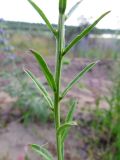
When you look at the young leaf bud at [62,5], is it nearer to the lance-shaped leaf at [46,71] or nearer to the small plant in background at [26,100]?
the lance-shaped leaf at [46,71]

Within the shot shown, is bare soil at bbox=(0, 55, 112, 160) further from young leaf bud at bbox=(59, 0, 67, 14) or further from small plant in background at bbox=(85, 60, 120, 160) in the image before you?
young leaf bud at bbox=(59, 0, 67, 14)

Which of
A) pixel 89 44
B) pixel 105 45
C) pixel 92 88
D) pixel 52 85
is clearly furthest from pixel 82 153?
pixel 105 45

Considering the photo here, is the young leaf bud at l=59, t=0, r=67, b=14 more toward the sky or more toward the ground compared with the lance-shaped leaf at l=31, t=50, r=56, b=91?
more toward the sky

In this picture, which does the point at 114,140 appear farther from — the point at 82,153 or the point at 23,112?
the point at 23,112

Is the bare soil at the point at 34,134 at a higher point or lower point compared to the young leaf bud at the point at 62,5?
lower

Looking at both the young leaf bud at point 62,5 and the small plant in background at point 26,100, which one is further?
the small plant in background at point 26,100

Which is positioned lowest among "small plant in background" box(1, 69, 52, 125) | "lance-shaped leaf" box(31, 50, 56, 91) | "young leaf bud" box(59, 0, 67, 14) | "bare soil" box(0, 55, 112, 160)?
"bare soil" box(0, 55, 112, 160)

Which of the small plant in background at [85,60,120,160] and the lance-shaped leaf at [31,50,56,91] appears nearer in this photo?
the lance-shaped leaf at [31,50,56,91]

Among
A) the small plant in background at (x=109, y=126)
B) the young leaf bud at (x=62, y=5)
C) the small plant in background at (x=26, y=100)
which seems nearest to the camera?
the young leaf bud at (x=62, y=5)

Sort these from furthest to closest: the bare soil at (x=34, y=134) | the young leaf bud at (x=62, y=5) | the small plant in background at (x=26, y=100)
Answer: the small plant in background at (x=26, y=100)
the bare soil at (x=34, y=134)
the young leaf bud at (x=62, y=5)

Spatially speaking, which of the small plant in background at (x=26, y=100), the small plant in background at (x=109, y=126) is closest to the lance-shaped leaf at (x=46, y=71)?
the small plant in background at (x=109, y=126)

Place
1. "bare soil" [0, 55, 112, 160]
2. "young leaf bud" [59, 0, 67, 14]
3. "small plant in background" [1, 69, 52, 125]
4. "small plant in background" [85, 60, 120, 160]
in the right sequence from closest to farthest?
1. "young leaf bud" [59, 0, 67, 14]
2. "small plant in background" [85, 60, 120, 160]
3. "bare soil" [0, 55, 112, 160]
4. "small plant in background" [1, 69, 52, 125]

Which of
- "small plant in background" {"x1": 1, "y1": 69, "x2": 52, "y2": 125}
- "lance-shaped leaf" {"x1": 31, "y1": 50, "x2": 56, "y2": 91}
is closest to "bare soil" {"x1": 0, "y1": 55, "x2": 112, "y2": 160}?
"small plant in background" {"x1": 1, "y1": 69, "x2": 52, "y2": 125}
